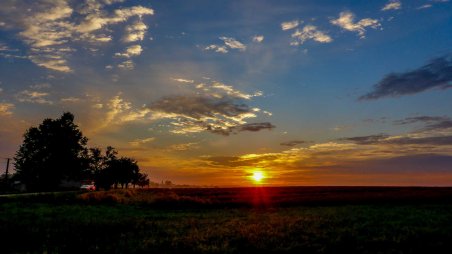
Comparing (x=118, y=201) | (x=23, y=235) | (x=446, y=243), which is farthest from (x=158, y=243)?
(x=118, y=201)

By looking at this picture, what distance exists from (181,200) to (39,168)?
44972mm

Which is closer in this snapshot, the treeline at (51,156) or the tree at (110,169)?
the treeline at (51,156)

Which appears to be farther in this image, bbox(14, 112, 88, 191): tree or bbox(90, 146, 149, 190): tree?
bbox(90, 146, 149, 190): tree

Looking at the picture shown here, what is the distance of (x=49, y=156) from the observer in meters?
85.8

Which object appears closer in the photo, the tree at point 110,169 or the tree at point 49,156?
the tree at point 49,156

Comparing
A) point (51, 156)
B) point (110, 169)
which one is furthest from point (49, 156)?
point (110, 169)

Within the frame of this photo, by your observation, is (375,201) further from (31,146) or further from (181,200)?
(31,146)

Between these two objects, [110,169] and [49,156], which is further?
[110,169]

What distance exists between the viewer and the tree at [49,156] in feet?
279

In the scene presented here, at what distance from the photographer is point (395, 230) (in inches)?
883

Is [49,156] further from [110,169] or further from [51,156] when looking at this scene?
[110,169]

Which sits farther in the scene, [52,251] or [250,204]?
[250,204]

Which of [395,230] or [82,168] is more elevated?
[82,168]

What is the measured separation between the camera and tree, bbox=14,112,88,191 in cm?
8494
